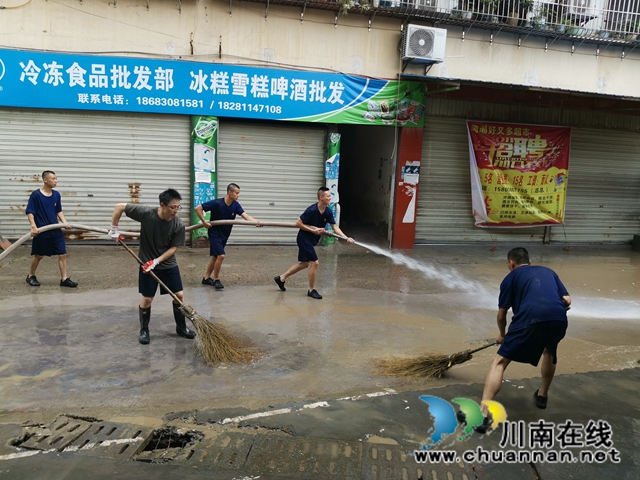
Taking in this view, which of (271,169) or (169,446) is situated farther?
(271,169)

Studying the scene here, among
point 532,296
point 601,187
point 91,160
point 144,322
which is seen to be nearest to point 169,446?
point 144,322

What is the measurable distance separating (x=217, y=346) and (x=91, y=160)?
6.42 meters

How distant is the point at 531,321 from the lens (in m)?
3.89

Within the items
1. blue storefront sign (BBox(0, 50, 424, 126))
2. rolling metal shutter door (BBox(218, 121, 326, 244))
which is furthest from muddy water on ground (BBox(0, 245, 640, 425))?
blue storefront sign (BBox(0, 50, 424, 126))

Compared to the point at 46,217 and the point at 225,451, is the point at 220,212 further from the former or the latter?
the point at 225,451

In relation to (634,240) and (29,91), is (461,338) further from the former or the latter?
(634,240)

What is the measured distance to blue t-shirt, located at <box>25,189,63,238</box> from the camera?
276 inches

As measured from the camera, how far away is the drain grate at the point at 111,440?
3.35 metres

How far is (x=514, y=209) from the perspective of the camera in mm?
11977

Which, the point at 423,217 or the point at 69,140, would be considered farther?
the point at 423,217

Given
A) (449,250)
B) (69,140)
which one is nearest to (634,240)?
(449,250)

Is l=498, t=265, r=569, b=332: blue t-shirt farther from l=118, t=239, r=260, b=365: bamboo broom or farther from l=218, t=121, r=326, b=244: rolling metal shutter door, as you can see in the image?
l=218, t=121, r=326, b=244: rolling metal shutter door

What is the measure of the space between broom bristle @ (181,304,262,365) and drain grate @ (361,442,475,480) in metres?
1.90

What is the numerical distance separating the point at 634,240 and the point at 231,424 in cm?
1282
